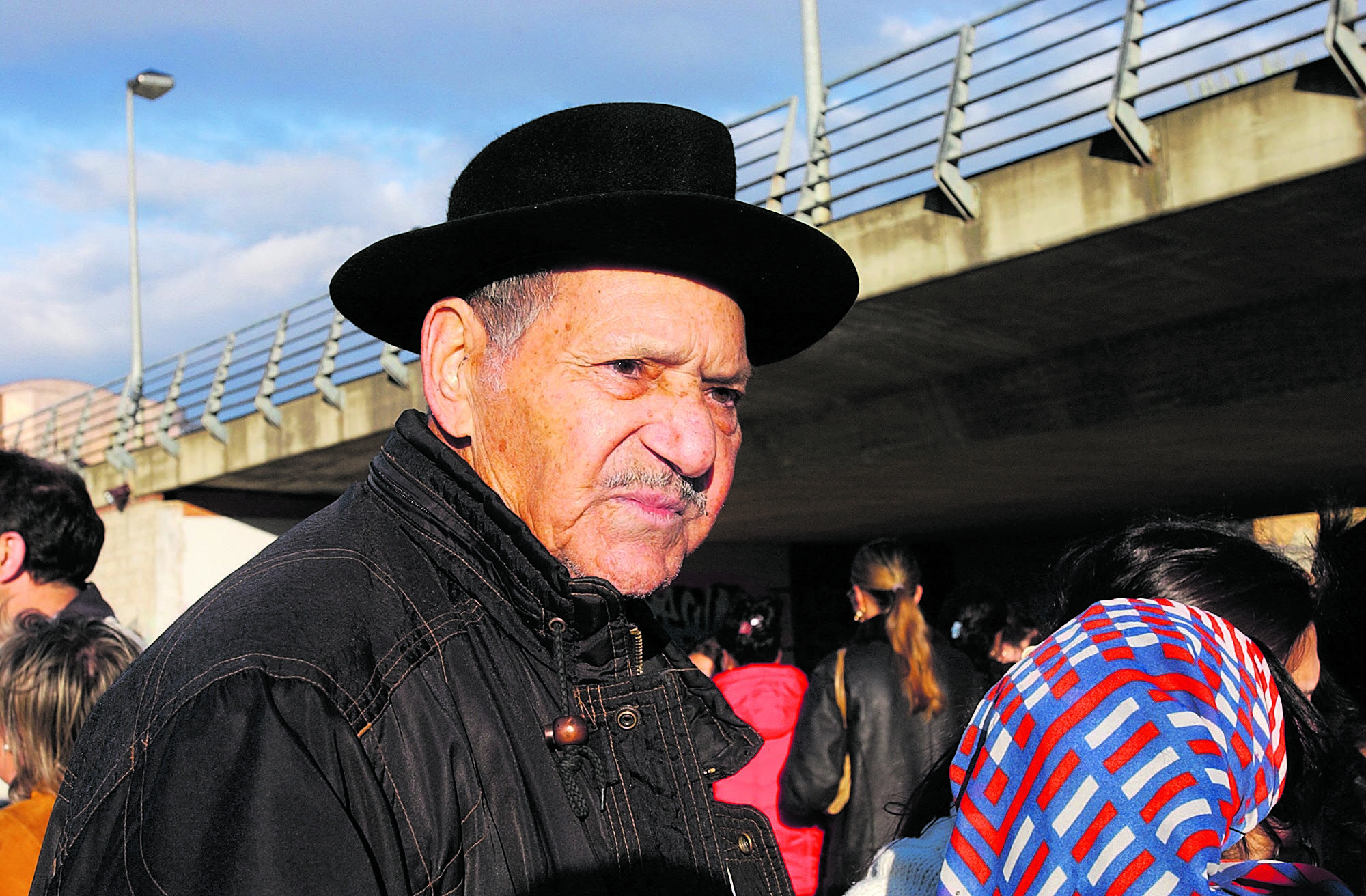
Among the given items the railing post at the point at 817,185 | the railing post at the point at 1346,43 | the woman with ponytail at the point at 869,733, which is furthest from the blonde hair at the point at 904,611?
the railing post at the point at 817,185

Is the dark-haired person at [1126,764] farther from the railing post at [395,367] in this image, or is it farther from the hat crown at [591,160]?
the railing post at [395,367]

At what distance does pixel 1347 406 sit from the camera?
11.3 m

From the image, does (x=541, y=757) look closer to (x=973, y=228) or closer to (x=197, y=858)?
(x=197, y=858)

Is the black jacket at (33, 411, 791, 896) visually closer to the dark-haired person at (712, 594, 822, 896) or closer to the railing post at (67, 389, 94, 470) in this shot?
the dark-haired person at (712, 594, 822, 896)

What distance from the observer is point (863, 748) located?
201 inches

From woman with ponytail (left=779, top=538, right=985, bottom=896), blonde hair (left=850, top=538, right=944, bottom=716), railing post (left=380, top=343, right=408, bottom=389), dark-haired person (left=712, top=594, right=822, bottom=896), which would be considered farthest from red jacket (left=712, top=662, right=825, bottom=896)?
railing post (left=380, top=343, right=408, bottom=389)

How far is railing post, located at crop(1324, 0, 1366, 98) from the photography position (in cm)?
767

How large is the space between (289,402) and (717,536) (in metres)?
8.59

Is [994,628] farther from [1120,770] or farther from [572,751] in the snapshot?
[572,751]

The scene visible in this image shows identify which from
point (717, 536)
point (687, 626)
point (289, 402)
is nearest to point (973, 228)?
point (289, 402)

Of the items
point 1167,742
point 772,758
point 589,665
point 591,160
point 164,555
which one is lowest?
point 772,758

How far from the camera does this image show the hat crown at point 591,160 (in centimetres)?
184

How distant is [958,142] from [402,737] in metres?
9.56

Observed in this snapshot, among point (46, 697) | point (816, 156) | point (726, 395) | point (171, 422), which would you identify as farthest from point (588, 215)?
point (171, 422)
